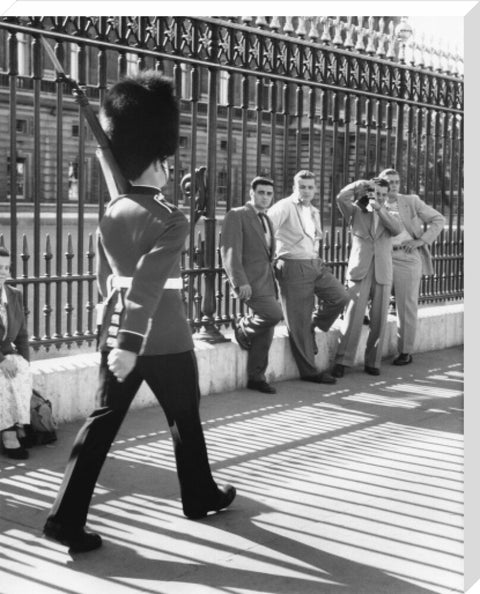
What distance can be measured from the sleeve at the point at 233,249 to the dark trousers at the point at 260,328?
0.78 ft

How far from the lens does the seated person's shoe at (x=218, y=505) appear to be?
4.62 meters

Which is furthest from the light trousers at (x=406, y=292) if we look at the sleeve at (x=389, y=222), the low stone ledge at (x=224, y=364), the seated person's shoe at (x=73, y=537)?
the seated person's shoe at (x=73, y=537)

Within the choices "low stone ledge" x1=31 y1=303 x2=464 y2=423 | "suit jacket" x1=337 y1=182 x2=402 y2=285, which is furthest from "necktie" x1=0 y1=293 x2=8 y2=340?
"suit jacket" x1=337 y1=182 x2=402 y2=285

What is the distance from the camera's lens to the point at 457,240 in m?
11.3

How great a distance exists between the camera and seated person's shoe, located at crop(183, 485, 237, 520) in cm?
462

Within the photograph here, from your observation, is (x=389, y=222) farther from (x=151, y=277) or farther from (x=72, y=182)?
(x=72, y=182)

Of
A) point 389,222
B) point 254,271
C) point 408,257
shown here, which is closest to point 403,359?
point 408,257

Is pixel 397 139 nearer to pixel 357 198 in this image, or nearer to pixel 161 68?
pixel 357 198

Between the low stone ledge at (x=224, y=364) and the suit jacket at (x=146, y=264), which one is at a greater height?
the suit jacket at (x=146, y=264)

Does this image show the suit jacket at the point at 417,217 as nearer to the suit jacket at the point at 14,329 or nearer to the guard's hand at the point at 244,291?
the guard's hand at the point at 244,291

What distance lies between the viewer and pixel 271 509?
4.87m

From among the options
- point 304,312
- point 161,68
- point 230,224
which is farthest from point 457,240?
point 161,68

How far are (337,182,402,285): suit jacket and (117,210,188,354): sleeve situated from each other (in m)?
4.81

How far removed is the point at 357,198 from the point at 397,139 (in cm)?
129
